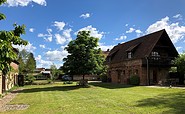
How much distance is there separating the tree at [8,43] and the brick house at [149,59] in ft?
89.1

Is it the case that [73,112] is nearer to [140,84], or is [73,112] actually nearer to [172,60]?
[140,84]

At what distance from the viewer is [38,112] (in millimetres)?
11734

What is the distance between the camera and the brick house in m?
33.7

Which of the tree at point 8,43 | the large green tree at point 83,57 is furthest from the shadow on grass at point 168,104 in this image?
the large green tree at point 83,57

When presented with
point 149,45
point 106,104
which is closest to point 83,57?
point 149,45

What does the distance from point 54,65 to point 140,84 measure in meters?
36.4

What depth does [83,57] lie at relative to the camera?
31.4 metres

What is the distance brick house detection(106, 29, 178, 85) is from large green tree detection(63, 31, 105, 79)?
6.56 meters

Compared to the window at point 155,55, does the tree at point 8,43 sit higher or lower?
lower

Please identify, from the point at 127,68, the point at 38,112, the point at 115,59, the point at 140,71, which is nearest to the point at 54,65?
the point at 115,59

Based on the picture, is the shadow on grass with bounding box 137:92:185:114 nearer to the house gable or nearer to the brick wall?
the house gable

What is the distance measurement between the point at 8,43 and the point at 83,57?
25.3 meters

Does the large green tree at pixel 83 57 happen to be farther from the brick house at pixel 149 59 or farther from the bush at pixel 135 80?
the brick house at pixel 149 59

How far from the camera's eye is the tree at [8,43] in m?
5.84
